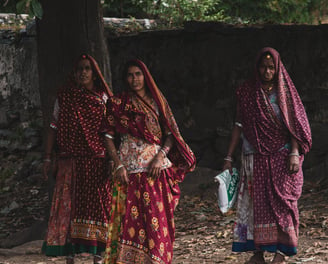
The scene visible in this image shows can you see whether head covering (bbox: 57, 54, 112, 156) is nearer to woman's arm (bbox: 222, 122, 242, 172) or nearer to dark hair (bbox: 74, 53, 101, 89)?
dark hair (bbox: 74, 53, 101, 89)

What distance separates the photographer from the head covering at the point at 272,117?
5.64 m

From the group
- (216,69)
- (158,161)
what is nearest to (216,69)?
(216,69)

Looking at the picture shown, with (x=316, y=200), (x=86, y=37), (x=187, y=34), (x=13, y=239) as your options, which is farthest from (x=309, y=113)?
(x=13, y=239)

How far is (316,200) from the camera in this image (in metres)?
8.29

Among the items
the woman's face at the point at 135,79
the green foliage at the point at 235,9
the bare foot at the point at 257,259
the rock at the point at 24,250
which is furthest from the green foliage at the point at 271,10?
the woman's face at the point at 135,79

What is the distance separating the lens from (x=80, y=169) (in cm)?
602

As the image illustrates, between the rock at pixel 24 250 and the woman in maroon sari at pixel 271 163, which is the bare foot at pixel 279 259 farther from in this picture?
the rock at pixel 24 250

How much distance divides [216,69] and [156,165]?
4.99m

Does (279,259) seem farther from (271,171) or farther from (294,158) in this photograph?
(294,158)

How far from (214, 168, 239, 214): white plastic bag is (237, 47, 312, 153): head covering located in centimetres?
35

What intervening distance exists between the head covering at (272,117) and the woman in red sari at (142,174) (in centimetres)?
65

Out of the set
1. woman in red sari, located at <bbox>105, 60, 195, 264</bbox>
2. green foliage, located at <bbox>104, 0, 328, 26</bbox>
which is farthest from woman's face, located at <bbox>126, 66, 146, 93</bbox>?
green foliage, located at <bbox>104, 0, 328, 26</bbox>

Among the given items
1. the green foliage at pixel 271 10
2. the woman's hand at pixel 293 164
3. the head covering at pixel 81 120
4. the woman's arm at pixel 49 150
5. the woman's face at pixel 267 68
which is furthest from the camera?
the green foliage at pixel 271 10

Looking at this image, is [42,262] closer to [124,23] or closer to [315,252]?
[315,252]
